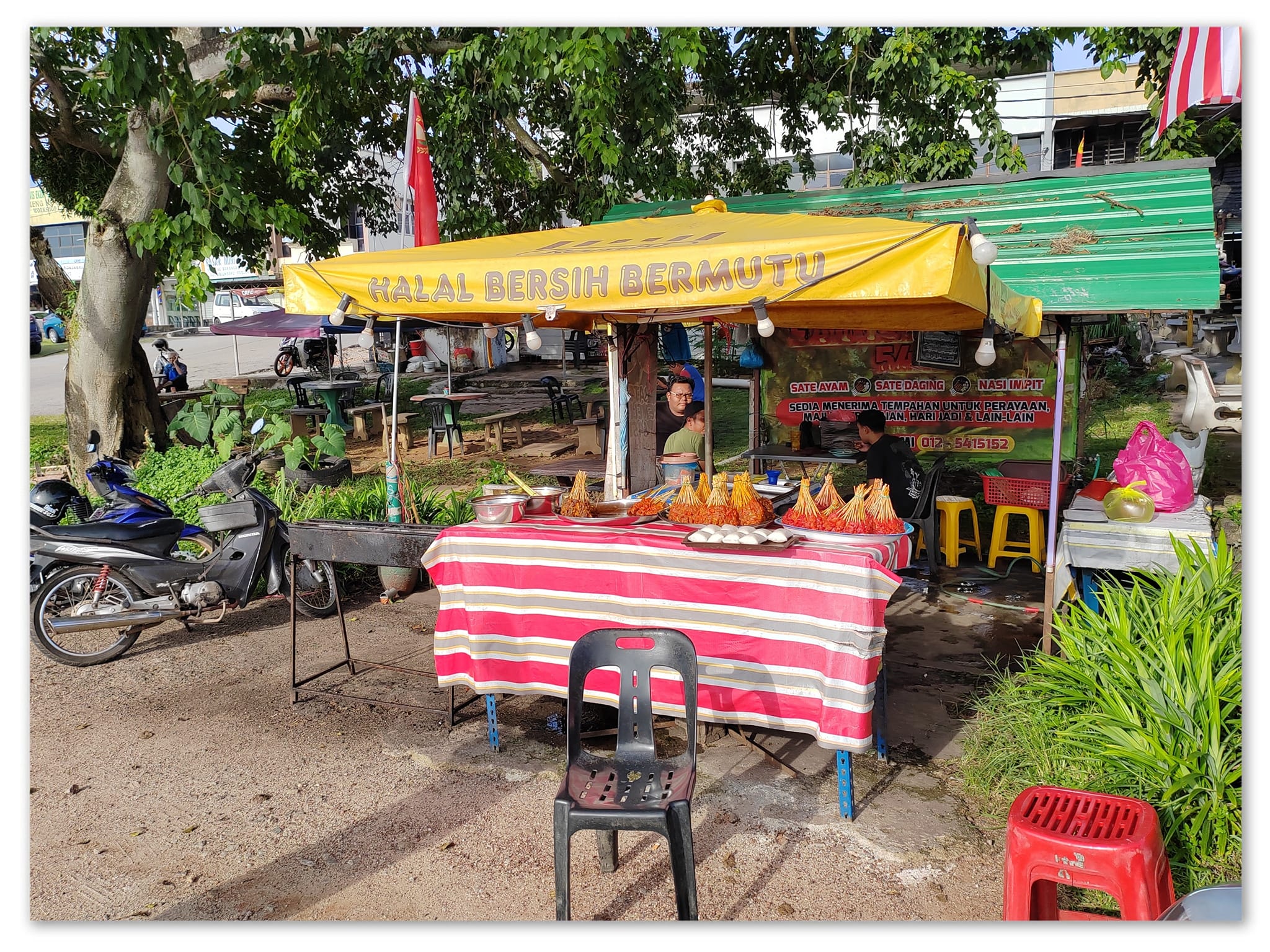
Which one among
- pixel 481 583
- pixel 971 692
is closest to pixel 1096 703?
pixel 971 692

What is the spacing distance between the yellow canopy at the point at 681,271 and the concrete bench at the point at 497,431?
8.12m

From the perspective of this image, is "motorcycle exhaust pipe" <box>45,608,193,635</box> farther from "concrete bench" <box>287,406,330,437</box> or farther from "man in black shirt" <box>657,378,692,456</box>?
"concrete bench" <box>287,406,330,437</box>

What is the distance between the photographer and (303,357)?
2403 cm

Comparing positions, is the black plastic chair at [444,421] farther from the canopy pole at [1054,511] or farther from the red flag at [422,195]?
the canopy pole at [1054,511]

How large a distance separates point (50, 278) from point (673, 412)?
955 cm

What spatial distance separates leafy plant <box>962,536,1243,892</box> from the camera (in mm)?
3375

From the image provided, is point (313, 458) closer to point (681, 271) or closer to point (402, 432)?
point (402, 432)

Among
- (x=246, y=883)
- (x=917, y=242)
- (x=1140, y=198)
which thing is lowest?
(x=246, y=883)

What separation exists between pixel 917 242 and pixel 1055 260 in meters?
3.92

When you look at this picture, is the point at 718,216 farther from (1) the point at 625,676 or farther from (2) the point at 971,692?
(2) the point at 971,692

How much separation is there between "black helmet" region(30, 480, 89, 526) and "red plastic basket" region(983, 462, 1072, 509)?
8246mm

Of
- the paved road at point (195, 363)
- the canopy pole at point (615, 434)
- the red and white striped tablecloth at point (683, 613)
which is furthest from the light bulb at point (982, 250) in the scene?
the paved road at point (195, 363)

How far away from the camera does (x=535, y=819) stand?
13.3 ft

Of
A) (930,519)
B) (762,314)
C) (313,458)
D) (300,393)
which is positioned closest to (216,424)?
(313,458)
